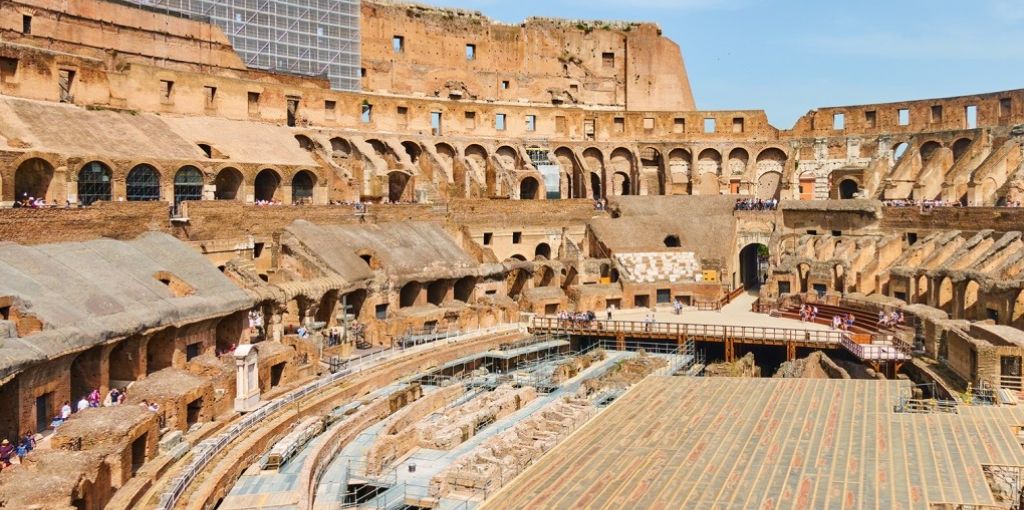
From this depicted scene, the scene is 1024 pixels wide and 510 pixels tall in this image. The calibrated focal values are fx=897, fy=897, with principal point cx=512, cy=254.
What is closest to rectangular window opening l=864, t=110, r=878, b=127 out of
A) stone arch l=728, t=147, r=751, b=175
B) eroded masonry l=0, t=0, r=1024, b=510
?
eroded masonry l=0, t=0, r=1024, b=510

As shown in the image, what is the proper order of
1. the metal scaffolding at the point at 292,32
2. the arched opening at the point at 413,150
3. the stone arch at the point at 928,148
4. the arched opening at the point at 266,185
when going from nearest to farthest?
the arched opening at the point at 266,185 → the metal scaffolding at the point at 292,32 → the arched opening at the point at 413,150 → the stone arch at the point at 928,148

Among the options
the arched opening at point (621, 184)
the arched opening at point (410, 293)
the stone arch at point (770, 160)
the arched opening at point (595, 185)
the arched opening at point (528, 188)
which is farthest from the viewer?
the arched opening at point (621, 184)

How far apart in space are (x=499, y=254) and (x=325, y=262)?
13635 millimetres

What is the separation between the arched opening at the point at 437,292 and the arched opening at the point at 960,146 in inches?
1120

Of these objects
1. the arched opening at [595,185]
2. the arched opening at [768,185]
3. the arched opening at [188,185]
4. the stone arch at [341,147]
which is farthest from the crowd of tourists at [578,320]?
the arched opening at [768,185]

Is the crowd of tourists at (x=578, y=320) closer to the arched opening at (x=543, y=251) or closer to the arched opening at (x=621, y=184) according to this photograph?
the arched opening at (x=543, y=251)

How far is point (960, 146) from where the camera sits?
4688 cm

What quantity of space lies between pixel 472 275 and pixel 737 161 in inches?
879

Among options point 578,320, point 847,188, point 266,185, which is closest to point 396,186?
point 266,185

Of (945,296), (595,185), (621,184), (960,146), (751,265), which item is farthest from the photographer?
(595,185)

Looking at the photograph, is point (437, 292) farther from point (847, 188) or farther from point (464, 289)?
point (847, 188)

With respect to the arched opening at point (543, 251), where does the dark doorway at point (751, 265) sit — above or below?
below

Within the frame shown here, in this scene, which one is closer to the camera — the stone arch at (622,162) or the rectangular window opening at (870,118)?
the rectangular window opening at (870,118)

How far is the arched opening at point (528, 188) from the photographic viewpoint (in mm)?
49031
